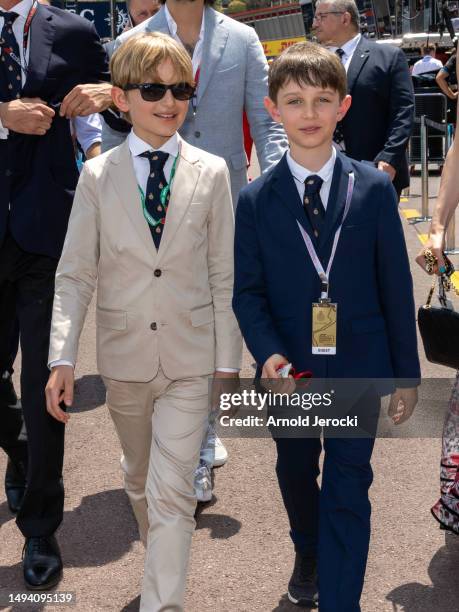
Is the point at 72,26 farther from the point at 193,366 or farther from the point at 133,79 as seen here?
the point at 193,366

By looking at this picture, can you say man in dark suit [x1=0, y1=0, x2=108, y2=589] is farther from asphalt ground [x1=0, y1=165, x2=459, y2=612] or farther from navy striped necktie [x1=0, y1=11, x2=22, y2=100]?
asphalt ground [x1=0, y1=165, x2=459, y2=612]

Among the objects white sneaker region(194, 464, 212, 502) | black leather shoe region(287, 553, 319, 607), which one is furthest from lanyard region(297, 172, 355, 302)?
white sneaker region(194, 464, 212, 502)

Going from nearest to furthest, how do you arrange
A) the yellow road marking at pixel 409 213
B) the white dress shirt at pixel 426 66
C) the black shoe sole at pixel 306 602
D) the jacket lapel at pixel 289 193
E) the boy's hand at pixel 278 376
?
1. the boy's hand at pixel 278 376
2. the jacket lapel at pixel 289 193
3. the black shoe sole at pixel 306 602
4. the yellow road marking at pixel 409 213
5. the white dress shirt at pixel 426 66

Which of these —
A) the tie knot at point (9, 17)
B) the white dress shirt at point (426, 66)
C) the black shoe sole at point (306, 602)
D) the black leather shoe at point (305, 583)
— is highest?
the tie knot at point (9, 17)

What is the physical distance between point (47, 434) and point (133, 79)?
1.35 metres

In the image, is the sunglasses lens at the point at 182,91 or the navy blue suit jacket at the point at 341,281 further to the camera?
the sunglasses lens at the point at 182,91

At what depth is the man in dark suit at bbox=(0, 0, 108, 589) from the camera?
407cm

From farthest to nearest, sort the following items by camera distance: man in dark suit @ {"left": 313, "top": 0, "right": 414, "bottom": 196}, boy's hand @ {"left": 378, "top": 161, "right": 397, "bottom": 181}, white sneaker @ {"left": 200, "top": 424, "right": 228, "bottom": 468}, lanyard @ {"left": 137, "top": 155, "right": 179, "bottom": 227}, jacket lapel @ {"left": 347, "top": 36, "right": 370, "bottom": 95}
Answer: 1. jacket lapel @ {"left": 347, "top": 36, "right": 370, "bottom": 95}
2. man in dark suit @ {"left": 313, "top": 0, "right": 414, "bottom": 196}
3. boy's hand @ {"left": 378, "top": 161, "right": 397, "bottom": 181}
4. white sneaker @ {"left": 200, "top": 424, "right": 228, "bottom": 468}
5. lanyard @ {"left": 137, "top": 155, "right": 179, "bottom": 227}

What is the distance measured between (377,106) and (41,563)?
385 centimetres

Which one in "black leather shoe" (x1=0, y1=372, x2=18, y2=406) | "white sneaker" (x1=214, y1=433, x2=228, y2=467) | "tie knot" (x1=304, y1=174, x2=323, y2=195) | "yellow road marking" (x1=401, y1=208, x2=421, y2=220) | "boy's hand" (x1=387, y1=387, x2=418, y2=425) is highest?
"tie knot" (x1=304, y1=174, x2=323, y2=195)

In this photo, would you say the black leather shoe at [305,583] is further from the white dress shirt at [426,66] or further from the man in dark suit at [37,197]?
the white dress shirt at [426,66]

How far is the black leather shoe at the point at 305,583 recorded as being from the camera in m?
3.74

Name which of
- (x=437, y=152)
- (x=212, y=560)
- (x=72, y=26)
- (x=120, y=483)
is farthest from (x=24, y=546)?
(x=437, y=152)

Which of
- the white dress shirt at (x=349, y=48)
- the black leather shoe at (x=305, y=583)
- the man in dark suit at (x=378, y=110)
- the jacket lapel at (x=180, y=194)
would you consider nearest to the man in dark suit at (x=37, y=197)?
the jacket lapel at (x=180, y=194)
